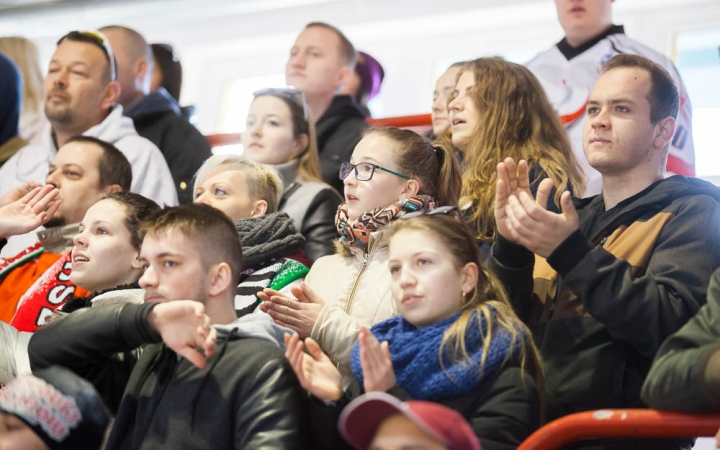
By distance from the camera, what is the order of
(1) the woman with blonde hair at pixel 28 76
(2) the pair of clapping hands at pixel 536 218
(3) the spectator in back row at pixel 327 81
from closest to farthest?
(2) the pair of clapping hands at pixel 536 218, (3) the spectator in back row at pixel 327 81, (1) the woman with blonde hair at pixel 28 76

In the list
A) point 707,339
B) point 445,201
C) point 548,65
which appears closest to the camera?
point 707,339

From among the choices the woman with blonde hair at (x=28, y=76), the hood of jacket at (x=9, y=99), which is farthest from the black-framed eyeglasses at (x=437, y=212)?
the woman with blonde hair at (x=28, y=76)

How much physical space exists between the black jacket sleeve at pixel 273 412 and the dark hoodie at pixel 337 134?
2.09 metres

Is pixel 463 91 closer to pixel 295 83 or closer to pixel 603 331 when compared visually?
pixel 603 331

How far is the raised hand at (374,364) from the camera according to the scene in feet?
8.52

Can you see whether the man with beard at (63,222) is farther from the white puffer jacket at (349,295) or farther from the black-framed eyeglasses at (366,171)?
the black-framed eyeglasses at (366,171)

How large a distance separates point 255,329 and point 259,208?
3.53 ft

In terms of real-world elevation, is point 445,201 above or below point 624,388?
above

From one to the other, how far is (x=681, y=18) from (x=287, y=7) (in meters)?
2.78

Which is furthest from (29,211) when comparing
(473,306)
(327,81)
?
(327,81)

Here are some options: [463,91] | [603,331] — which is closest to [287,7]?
[463,91]

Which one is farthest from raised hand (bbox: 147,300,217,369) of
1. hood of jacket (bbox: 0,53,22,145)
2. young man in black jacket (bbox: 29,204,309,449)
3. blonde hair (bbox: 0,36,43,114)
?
blonde hair (bbox: 0,36,43,114)

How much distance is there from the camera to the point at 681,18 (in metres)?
6.82

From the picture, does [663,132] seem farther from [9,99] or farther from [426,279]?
[9,99]
